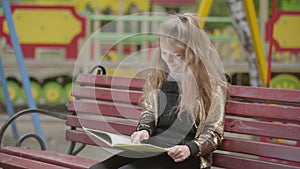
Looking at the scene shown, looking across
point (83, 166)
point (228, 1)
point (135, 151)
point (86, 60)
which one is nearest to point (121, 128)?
point (83, 166)

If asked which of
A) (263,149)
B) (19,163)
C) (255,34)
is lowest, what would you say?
(19,163)

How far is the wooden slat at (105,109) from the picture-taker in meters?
3.34

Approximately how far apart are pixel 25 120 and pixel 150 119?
4.79m

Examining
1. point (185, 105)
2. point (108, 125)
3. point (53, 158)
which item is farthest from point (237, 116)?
point (53, 158)

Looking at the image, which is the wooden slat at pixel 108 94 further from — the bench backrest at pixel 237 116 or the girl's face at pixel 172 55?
the girl's face at pixel 172 55

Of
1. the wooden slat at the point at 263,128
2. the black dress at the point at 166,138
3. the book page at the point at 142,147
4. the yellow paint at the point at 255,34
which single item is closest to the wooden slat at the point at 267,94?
the wooden slat at the point at 263,128

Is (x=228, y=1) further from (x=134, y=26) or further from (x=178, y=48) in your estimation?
(x=134, y=26)

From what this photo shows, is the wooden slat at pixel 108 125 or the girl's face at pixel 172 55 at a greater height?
the girl's face at pixel 172 55

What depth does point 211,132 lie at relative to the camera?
260 cm

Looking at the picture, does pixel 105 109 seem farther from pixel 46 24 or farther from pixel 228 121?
pixel 46 24

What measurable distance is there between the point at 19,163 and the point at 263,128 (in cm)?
134

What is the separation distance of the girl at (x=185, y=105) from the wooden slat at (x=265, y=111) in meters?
0.23

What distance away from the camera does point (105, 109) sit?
3496 millimetres

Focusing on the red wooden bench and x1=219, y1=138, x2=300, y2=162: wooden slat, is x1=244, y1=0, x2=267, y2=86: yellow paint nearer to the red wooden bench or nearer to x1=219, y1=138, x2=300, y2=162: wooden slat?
the red wooden bench
